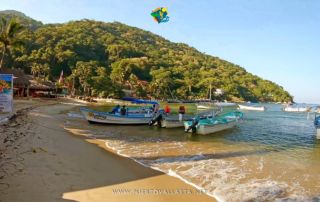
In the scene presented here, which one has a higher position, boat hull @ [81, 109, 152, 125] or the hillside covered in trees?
the hillside covered in trees

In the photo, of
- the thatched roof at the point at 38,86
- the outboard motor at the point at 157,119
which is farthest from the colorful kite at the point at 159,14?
the thatched roof at the point at 38,86

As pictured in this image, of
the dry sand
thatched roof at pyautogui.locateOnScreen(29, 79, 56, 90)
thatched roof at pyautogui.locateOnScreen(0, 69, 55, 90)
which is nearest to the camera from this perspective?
the dry sand

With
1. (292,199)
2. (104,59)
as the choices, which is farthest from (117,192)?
(104,59)

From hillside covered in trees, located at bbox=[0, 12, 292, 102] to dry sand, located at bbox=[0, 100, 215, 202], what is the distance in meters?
43.1

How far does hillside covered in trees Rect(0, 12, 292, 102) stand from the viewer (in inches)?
3310

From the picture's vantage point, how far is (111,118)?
82.5 feet

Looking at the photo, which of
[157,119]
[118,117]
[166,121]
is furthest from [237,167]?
[118,117]

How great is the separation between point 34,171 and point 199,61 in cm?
18077

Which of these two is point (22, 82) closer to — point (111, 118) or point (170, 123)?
point (111, 118)

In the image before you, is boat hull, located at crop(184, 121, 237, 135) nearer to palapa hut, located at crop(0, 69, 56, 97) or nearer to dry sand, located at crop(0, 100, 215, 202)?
dry sand, located at crop(0, 100, 215, 202)

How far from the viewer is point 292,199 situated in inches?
332

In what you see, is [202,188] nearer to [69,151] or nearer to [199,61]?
[69,151]

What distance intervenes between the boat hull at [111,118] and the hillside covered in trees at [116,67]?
1213 inches

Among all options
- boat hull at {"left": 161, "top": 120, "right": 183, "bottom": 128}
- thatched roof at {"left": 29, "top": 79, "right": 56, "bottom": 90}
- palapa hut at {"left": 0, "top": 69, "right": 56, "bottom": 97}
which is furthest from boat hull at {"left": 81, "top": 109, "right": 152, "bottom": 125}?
thatched roof at {"left": 29, "top": 79, "right": 56, "bottom": 90}
